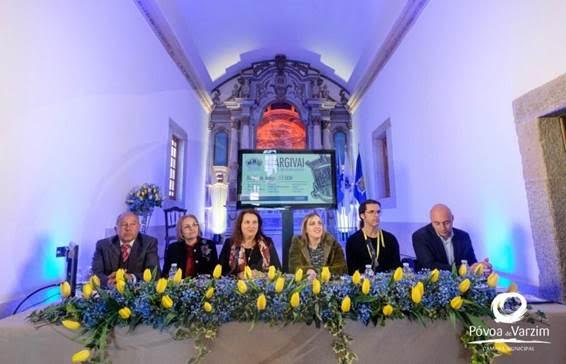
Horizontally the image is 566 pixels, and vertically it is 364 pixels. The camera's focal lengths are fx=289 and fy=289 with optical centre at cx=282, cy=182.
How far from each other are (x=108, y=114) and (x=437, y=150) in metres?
3.54

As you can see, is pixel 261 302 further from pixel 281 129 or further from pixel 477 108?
pixel 281 129

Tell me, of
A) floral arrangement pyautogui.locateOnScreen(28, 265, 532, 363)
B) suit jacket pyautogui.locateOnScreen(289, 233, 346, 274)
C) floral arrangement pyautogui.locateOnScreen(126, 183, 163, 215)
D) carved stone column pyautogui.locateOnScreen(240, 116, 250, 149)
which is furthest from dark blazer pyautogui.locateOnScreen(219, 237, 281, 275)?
carved stone column pyautogui.locateOnScreen(240, 116, 250, 149)

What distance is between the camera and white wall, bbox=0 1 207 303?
6.19 ft

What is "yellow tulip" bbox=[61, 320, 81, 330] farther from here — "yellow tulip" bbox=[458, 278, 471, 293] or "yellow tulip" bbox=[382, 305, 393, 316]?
"yellow tulip" bbox=[458, 278, 471, 293]

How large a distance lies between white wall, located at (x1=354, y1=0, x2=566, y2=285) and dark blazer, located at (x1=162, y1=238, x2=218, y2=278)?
88.3 inches

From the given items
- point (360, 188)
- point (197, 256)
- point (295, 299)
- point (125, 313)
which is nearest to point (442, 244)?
point (295, 299)

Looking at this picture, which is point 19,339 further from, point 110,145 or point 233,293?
point 110,145

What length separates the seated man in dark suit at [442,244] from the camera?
6.96ft

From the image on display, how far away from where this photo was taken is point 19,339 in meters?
1.24

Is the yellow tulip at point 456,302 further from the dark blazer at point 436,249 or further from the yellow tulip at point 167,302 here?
the yellow tulip at point 167,302

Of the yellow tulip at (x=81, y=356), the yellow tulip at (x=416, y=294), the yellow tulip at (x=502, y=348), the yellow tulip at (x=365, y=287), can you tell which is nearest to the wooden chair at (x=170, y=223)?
the yellow tulip at (x=81, y=356)

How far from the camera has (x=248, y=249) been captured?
6.72 feet

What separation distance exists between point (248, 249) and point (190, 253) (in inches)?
18.5

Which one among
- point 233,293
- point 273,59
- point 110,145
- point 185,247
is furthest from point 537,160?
point 273,59
